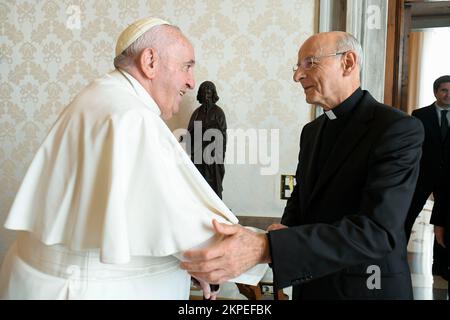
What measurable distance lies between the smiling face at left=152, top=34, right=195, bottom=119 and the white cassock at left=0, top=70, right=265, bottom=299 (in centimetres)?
21

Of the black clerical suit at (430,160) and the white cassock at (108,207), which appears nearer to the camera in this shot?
the white cassock at (108,207)

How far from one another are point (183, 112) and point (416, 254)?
388cm

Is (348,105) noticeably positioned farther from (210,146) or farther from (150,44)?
(210,146)

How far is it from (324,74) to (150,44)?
0.80 meters

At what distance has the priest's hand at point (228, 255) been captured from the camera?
1382 millimetres

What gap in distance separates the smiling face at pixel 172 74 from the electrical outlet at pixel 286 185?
8.24ft

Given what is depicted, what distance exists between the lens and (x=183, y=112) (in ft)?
13.9

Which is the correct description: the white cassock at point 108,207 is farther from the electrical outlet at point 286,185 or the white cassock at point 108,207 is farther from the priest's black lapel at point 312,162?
the electrical outlet at point 286,185

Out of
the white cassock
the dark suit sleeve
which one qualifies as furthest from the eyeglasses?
the white cassock

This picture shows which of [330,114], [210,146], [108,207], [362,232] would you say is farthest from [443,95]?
[108,207]

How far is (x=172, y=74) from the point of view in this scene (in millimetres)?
1691

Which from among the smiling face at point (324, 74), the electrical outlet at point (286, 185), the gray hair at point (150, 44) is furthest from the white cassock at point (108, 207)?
the electrical outlet at point (286, 185)

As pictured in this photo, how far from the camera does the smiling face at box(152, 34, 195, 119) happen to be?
167 cm
